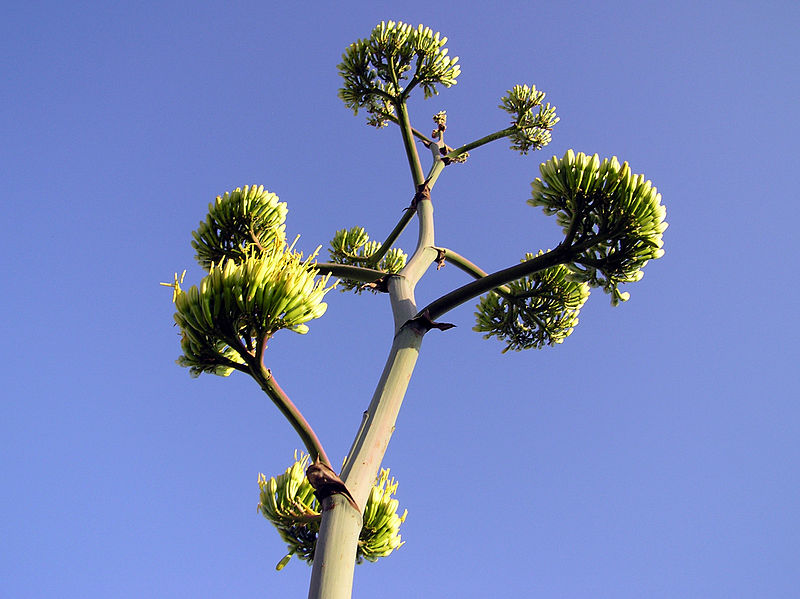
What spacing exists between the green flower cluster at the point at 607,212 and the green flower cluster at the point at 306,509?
2325 millimetres

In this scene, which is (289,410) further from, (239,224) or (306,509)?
(239,224)

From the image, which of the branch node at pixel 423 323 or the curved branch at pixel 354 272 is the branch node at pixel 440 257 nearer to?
the curved branch at pixel 354 272

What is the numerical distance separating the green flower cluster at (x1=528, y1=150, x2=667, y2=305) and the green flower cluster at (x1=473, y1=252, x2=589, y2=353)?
→ 1136 mm

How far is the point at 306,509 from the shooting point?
3945mm

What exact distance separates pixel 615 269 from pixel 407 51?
366 centimetres

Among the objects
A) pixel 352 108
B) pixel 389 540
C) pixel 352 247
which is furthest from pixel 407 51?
pixel 389 540

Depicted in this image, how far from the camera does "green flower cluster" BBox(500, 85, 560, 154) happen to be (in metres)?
7.05

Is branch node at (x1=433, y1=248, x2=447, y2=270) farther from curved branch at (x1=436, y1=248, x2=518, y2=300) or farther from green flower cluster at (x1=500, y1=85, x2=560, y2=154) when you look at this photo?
green flower cluster at (x1=500, y1=85, x2=560, y2=154)

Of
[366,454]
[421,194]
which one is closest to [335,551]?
[366,454]

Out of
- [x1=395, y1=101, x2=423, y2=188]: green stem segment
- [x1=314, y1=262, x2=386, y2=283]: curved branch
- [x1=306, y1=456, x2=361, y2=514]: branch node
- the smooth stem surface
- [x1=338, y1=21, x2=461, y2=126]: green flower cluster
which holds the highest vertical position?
→ [x1=338, y1=21, x2=461, y2=126]: green flower cluster

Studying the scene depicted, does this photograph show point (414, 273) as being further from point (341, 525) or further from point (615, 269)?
point (341, 525)

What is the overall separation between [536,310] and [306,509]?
2.97m

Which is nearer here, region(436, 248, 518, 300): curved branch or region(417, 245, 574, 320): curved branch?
region(417, 245, 574, 320): curved branch

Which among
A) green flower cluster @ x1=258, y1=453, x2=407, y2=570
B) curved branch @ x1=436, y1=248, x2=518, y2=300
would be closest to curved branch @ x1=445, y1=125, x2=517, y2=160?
curved branch @ x1=436, y1=248, x2=518, y2=300
